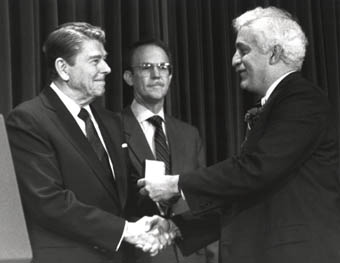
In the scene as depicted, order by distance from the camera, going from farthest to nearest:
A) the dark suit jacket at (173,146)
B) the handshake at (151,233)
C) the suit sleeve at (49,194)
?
the dark suit jacket at (173,146) → the handshake at (151,233) → the suit sleeve at (49,194)

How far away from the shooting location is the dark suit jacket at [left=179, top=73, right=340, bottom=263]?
242 cm

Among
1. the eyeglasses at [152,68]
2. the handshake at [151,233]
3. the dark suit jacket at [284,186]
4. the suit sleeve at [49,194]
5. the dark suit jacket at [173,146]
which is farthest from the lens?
the eyeglasses at [152,68]

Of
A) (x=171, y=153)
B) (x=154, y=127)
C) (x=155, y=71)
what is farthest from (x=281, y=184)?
(x=155, y=71)

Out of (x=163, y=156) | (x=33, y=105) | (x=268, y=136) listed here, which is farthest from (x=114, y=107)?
(x=268, y=136)

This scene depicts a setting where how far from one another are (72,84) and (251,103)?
1.97 m

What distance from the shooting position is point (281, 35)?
2.65 metres

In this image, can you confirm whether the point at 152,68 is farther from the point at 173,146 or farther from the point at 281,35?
the point at 281,35

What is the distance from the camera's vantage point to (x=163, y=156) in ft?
11.1

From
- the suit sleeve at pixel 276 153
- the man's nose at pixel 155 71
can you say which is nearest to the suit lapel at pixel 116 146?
the suit sleeve at pixel 276 153

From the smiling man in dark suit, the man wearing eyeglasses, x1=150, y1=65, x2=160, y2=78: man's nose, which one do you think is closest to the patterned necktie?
the man wearing eyeglasses

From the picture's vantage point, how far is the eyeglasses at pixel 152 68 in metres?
3.59

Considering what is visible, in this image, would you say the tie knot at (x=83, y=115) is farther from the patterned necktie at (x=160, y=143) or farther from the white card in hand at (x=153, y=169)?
the patterned necktie at (x=160, y=143)

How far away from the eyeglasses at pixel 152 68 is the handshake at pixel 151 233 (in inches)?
35.6

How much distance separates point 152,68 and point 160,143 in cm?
41
